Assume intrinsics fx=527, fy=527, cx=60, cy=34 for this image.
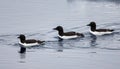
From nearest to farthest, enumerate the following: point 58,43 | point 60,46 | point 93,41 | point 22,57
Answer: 1. point 22,57
2. point 60,46
3. point 58,43
4. point 93,41

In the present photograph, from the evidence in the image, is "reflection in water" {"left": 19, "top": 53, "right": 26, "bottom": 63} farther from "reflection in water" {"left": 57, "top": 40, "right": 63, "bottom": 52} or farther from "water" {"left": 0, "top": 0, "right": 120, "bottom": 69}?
"reflection in water" {"left": 57, "top": 40, "right": 63, "bottom": 52}

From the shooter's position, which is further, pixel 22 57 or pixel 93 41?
pixel 93 41

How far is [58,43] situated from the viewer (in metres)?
36.2

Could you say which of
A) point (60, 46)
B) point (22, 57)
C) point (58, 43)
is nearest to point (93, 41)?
point (58, 43)

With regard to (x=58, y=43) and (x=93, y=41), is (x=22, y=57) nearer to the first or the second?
(x=58, y=43)

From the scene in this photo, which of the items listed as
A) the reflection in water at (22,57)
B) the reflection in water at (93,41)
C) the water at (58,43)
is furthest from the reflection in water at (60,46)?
the reflection in water at (22,57)

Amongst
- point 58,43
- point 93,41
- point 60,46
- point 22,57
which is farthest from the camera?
point 93,41

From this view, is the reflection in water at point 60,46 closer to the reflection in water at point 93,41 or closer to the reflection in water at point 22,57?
the reflection in water at point 93,41

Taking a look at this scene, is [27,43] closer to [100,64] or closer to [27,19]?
[100,64]

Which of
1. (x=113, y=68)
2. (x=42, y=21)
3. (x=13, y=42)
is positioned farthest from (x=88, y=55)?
(x=42, y=21)

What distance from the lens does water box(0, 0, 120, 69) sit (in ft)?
97.6

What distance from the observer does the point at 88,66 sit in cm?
2862

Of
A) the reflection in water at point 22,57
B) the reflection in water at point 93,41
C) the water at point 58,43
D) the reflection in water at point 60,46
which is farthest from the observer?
the reflection in water at point 93,41

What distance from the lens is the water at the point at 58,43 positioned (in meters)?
29.8
